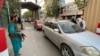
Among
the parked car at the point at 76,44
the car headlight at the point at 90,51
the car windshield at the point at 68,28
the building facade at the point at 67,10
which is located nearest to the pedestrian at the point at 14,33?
the parked car at the point at 76,44

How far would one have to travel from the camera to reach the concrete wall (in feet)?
26.3

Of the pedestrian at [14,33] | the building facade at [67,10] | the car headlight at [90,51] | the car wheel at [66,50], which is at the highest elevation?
the building facade at [67,10]

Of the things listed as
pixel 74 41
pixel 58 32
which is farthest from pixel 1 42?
pixel 58 32

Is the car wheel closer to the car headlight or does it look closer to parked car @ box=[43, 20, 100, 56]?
parked car @ box=[43, 20, 100, 56]

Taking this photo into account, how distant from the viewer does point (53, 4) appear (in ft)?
94.9

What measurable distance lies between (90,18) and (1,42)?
7.19 m

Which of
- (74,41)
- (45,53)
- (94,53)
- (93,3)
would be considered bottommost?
(45,53)

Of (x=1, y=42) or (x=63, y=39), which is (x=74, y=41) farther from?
(x=1, y=42)

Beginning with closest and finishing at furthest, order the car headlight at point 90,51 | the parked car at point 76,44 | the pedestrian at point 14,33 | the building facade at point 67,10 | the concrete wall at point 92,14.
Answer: the car headlight at point 90,51
the parked car at point 76,44
the pedestrian at point 14,33
the concrete wall at point 92,14
the building facade at point 67,10

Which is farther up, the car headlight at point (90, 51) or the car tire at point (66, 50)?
the car headlight at point (90, 51)

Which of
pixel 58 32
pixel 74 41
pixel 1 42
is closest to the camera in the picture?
pixel 1 42

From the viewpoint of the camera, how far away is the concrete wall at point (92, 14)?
26.3 ft

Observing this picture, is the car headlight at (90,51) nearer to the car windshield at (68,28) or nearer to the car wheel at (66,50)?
the car wheel at (66,50)

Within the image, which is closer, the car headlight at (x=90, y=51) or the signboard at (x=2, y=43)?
the signboard at (x=2, y=43)
